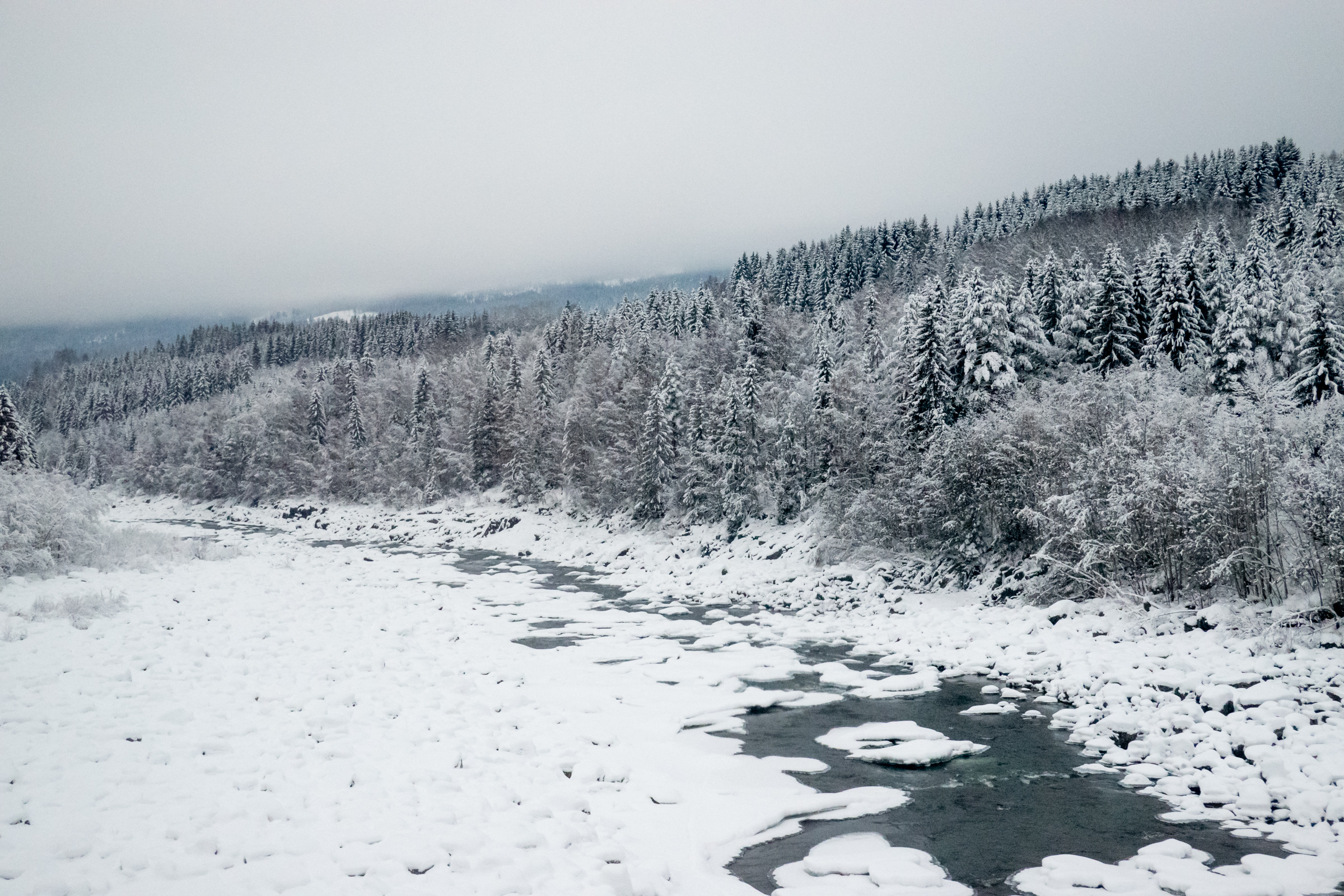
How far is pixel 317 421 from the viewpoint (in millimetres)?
79312

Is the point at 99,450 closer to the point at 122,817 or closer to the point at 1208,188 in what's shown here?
the point at 122,817

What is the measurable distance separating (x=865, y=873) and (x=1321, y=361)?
129 feet

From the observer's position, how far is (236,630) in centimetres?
1398

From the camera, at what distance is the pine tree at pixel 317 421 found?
78.4 meters

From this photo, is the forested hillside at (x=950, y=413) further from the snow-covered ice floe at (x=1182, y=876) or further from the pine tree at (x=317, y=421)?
the snow-covered ice floe at (x=1182, y=876)

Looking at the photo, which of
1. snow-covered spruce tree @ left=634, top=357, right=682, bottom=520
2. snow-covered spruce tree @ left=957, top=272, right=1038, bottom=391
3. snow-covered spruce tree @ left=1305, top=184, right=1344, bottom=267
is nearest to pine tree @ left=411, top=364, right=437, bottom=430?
snow-covered spruce tree @ left=634, top=357, right=682, bottom=520

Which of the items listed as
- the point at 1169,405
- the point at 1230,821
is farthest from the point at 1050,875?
the point at 1169,405

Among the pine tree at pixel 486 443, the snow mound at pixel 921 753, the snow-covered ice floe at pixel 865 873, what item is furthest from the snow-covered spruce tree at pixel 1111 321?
the pine tree at pixel 486 443

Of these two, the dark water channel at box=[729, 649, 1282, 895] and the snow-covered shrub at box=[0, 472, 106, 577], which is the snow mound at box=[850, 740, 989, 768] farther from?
the snow-covered shrub at box=[0, 472, 106, 577]

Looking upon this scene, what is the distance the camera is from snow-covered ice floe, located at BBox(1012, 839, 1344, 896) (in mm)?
6822

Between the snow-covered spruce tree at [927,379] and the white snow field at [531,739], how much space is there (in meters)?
10.7

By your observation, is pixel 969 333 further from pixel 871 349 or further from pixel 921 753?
pixel 921 753

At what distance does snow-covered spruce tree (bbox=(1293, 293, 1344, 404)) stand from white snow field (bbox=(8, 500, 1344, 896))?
2476 cm

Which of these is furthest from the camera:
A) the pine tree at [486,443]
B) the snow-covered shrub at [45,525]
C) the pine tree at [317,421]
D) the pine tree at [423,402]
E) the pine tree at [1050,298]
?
the pine tree at [317,421]
